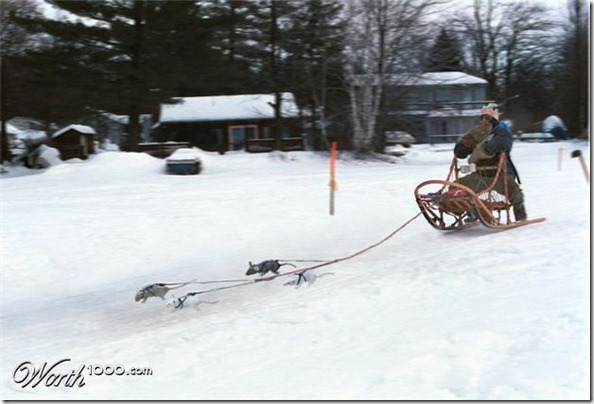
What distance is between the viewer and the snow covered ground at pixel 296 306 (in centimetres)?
429

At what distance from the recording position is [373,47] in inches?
1045

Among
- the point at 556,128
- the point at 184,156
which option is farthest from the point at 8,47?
the point at 556,128

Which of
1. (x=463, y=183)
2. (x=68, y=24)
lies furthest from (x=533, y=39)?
(x=463, y=183)

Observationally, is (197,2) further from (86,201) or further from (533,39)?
(533,39)

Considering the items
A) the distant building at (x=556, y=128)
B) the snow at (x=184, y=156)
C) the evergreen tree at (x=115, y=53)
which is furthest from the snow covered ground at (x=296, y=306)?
the distant building at (x=556, y=128)

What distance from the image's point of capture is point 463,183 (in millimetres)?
8906

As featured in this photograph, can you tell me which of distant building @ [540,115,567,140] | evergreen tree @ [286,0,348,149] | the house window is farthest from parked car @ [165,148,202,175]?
distant building @ [540,115,567,140]

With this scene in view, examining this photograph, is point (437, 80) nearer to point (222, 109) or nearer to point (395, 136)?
point (395, 136)

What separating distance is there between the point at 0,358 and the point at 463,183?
20.0ft

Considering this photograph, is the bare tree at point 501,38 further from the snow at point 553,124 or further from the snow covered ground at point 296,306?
the snow covered ground at point 296,306

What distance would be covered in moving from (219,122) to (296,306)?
32.5 meters

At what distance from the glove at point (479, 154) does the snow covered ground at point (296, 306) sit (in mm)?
983

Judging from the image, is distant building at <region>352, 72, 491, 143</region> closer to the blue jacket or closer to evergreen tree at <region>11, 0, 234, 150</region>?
evergreen tree at <region>11, 0, 234, 150</region>

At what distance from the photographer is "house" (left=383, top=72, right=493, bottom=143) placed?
28.1 metres
